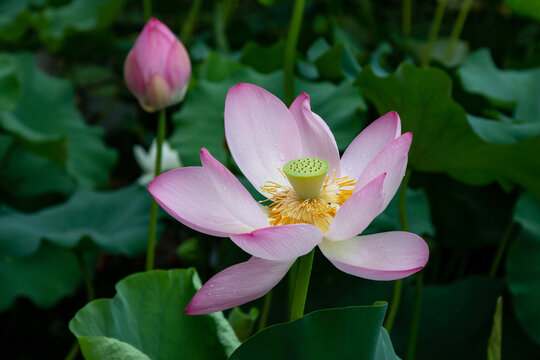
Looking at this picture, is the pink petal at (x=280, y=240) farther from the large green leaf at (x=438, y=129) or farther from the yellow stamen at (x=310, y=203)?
the large green leaf at (x=438, y=129)

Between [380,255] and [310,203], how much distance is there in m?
0.09

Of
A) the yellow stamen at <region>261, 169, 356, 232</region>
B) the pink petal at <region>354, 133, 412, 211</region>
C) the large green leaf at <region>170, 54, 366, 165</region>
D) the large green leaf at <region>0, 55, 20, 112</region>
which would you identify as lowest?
the large green leaf at <region>0, 55, 20, 112</region>

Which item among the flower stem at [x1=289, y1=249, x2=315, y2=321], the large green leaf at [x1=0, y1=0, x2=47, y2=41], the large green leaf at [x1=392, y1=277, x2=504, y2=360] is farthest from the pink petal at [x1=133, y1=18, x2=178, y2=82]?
the large green leaf at [x1=0, y1=0, x2=47, y2=41]

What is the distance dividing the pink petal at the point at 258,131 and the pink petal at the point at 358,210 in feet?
0.37

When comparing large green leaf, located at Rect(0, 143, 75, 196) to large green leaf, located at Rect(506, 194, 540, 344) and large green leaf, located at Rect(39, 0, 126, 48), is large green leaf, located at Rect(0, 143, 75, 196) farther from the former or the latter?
large green leaf, located at Rect(506, 194, 540, 344)

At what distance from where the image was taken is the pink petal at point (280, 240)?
1.36 ft

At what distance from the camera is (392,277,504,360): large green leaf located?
3.25 ft

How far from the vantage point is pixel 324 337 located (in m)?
0.50

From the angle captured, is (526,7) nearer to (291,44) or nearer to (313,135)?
(291,44)

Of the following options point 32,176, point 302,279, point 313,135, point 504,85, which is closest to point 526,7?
point 504,85

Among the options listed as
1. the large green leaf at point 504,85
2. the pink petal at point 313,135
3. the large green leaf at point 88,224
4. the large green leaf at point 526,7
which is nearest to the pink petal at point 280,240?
the pink petal at point 313,135

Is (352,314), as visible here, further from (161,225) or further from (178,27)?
(178,27)

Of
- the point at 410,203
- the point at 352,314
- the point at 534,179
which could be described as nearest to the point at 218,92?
the point at 410,203

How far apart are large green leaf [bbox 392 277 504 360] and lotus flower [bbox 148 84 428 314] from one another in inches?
21.1
